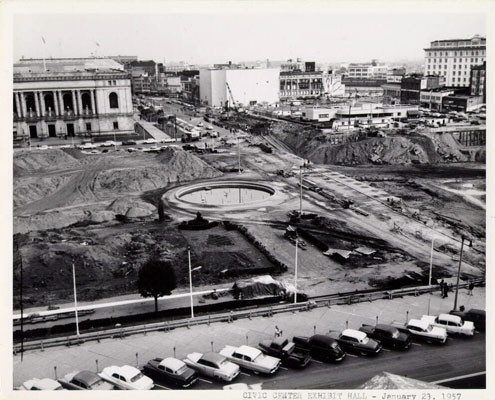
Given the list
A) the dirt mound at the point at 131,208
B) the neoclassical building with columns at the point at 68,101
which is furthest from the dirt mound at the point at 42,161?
the neoclassical building with columns at the point at 68,101

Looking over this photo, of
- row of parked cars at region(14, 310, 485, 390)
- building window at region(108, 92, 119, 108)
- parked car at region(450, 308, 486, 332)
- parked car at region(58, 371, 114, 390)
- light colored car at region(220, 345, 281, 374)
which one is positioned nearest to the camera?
parked car at region(58, 371, 114, 390)

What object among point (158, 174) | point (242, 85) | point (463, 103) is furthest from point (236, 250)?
point (242, 85)

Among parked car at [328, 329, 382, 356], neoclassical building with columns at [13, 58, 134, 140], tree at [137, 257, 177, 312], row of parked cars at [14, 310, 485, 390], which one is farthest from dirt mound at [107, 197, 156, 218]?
neoclassical building with columns at [13, 58, 134, 140]

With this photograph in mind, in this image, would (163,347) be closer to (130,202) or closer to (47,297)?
(47,297)

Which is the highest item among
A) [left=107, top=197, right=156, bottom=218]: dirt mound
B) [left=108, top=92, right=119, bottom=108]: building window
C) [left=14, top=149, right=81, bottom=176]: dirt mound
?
[left=108, top=92, right=119, bottom=108]: building window

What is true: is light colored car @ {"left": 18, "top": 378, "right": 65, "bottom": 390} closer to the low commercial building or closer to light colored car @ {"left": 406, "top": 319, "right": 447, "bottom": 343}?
light colored car @ {"left": 406, "top": 319, "right": 447, "bottom": 343}

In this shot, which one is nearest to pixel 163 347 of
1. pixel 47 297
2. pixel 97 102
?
pixel 47 297
